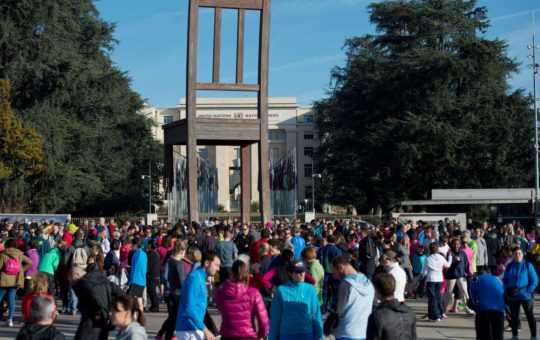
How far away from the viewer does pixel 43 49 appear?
42.4 m

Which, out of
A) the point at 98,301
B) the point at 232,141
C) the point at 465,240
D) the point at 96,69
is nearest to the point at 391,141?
the point at 96,69

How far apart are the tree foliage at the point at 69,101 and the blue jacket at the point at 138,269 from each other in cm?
3039

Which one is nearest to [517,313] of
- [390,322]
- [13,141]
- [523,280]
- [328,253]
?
[523,280]

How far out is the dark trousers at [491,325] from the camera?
10.6m

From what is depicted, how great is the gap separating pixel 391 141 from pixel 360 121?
12.2ft

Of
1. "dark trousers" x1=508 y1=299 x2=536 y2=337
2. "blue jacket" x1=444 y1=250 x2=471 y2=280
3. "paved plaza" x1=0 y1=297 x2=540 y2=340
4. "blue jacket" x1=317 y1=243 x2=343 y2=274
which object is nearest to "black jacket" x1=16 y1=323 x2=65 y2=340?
"paved plaza" x1=0 y1=297 x2=540 y2=340

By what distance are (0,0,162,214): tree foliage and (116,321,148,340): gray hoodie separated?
37.4 metres

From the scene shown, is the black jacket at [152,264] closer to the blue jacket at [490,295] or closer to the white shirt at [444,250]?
the white shirt at [444,250]

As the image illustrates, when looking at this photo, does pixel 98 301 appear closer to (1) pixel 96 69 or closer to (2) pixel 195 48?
(2) pixel 195 48

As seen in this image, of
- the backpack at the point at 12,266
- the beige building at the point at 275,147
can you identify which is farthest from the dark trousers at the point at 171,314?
the beige building at the point at 275,147

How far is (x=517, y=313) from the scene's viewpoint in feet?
40.4

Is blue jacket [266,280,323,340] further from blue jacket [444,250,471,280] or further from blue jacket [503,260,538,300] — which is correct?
blue jacket [444,250,471,280]

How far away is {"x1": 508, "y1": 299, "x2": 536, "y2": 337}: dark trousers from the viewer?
39.8 ft

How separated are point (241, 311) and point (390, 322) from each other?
1.59 m
